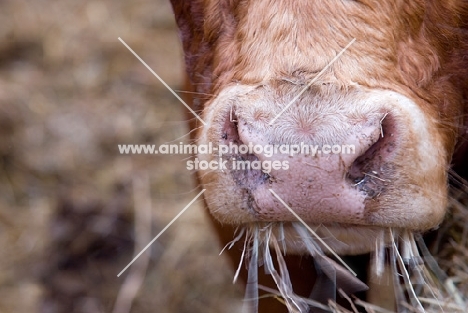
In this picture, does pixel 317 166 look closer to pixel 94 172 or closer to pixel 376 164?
pixel 376 164

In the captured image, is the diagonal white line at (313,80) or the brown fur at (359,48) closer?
the diagonal white line at (313,80)

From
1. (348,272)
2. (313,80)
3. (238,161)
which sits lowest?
(348,272)

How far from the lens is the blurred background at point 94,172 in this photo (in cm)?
458

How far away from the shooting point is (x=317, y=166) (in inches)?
79.5

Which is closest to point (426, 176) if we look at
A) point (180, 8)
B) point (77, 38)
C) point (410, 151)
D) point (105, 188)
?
point (410, 151)

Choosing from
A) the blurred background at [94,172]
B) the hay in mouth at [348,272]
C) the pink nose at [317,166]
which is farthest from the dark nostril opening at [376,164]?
the blurred background at [94,172]

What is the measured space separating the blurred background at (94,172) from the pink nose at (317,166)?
229 cm

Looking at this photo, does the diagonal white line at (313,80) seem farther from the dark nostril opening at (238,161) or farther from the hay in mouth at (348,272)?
the hay in mouth at (348,272)

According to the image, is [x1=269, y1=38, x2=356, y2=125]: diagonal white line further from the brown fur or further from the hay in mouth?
the hay in mouth

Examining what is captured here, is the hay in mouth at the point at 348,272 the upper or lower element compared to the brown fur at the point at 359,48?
lower

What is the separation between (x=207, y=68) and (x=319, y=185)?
98cm

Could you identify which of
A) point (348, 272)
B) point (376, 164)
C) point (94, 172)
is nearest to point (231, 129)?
point (376, 164)

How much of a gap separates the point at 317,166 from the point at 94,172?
10.5ft

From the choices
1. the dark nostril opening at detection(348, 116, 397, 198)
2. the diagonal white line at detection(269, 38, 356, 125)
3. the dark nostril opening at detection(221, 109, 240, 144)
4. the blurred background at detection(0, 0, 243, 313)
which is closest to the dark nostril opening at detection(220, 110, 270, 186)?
the dark nostril opening at detection(221, 109, 240, 144)
